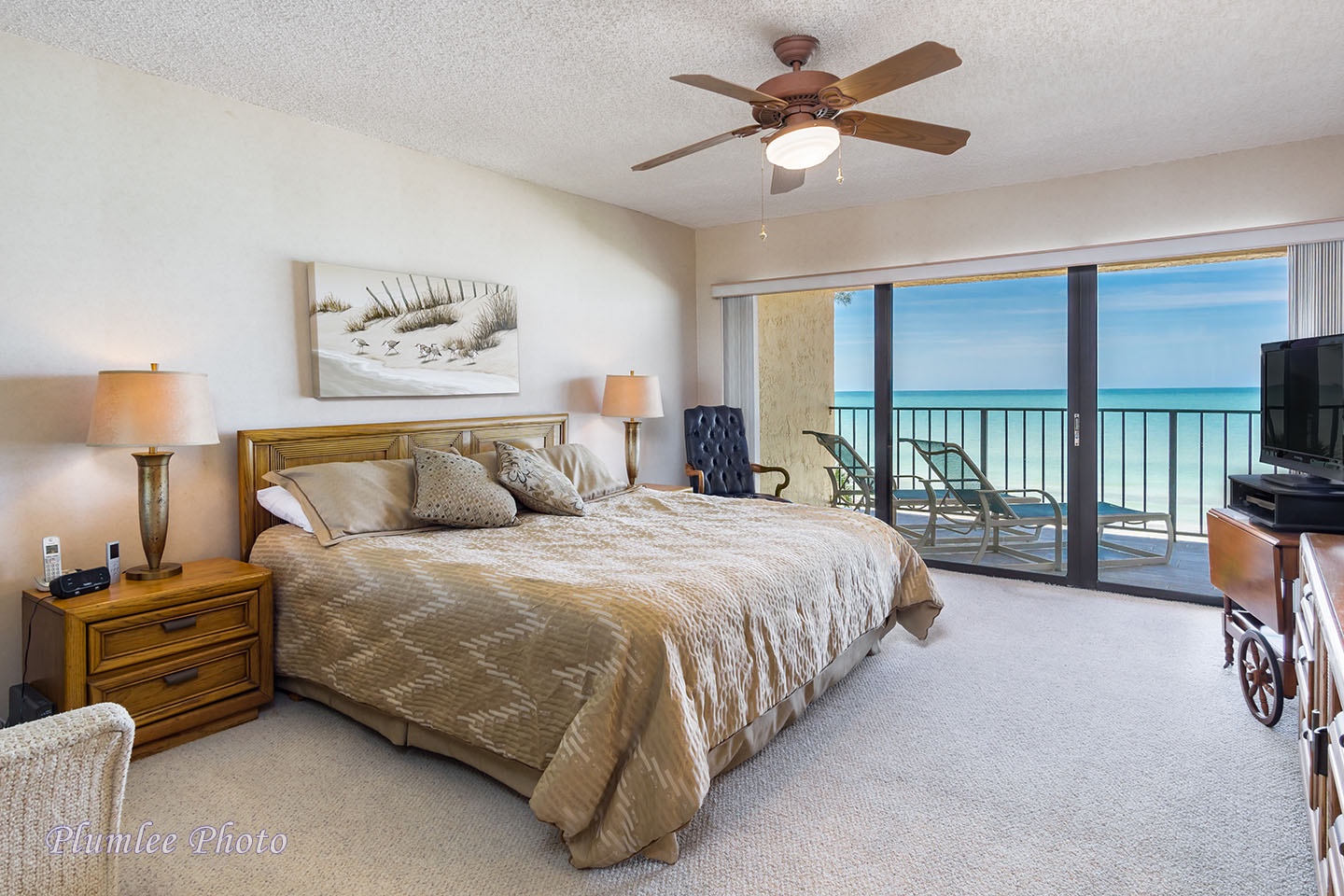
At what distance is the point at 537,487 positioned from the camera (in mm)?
3482

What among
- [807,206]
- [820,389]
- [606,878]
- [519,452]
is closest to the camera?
[606,878]

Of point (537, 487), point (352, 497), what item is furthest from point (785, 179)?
point (352, 497)

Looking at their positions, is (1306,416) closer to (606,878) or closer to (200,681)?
(606,878)

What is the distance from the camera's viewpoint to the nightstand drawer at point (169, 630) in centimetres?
232

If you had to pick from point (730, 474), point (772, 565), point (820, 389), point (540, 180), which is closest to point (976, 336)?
point (820, 389)

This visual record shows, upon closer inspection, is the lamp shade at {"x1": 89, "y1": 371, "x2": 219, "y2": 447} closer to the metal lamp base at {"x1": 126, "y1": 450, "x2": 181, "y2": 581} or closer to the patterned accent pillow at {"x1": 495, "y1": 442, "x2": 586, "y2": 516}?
the metal lamp base at {"x1": 126, "y1": 450, "x2": 181, "y2": 581}

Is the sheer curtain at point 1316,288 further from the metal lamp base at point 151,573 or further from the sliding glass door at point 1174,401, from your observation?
the metal lamp base at point 151,573

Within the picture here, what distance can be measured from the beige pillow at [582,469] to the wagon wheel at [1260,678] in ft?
9.41

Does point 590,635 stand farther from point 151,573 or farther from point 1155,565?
point 1155,565

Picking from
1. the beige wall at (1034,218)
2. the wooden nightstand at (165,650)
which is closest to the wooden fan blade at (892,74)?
the beige wall at (1034,218)

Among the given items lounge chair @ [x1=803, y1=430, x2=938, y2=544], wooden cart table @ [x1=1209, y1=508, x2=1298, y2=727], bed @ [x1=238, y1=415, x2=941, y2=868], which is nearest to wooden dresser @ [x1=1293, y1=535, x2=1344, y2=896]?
wooden cart table @ [x1=1209, y1=508, x2=1298, y2=727]

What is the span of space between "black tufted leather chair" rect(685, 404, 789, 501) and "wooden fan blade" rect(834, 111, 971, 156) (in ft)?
8.83

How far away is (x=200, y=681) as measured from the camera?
8.41 feet

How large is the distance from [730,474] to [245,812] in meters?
3.72
